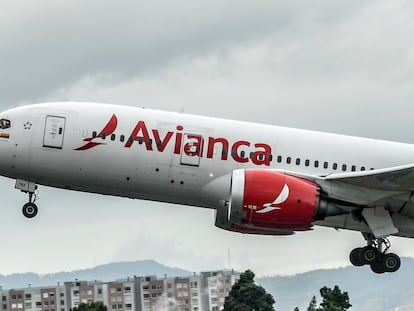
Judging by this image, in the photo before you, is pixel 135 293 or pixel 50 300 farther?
pixel 50 300

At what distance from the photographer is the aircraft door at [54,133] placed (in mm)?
40125

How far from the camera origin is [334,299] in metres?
86.7

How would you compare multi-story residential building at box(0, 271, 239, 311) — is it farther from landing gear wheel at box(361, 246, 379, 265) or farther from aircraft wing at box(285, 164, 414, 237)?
aircraft wing at box(285, 164, 414, 237)

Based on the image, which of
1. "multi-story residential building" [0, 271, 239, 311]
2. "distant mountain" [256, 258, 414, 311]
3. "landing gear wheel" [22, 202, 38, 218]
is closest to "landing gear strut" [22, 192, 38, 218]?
"landing gear wheel" [22, 202, 38, 218]

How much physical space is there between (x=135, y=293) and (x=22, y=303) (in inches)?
393

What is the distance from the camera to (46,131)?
40.2m

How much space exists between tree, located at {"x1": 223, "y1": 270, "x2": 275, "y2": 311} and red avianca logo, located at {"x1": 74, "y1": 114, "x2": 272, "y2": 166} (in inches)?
1735

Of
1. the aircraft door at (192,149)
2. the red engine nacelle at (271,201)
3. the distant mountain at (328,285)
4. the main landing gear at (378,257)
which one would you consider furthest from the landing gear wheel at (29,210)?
the distant mountain at (328,285)

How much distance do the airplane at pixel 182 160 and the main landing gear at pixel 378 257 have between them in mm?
1365

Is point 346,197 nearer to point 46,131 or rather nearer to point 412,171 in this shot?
point 412,171

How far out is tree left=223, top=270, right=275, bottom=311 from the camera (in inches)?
3312

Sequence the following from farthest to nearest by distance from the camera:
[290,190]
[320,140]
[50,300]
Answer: [50,300]
[320,140]
[290,190]

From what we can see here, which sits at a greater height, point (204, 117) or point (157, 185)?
point (204, 117)

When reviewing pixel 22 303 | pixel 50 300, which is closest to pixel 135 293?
pixel 22 303
